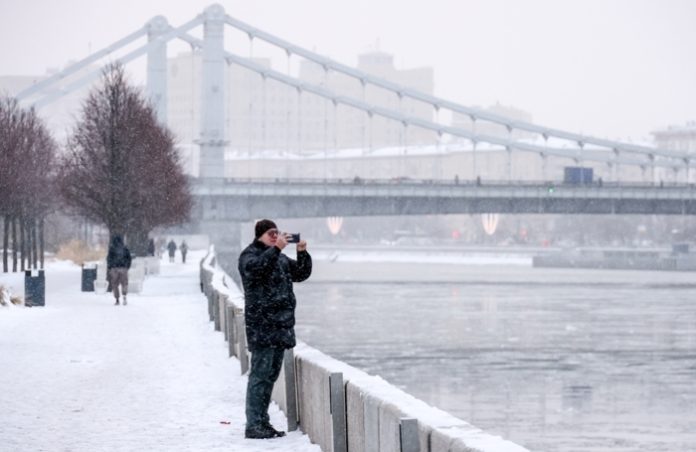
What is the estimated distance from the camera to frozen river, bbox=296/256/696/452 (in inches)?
1049

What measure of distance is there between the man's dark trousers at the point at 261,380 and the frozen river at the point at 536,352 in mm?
10388

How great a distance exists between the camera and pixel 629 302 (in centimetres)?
6988

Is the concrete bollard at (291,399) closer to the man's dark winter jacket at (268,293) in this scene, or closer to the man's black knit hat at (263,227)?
the man's dark winter jacket at (268,293)

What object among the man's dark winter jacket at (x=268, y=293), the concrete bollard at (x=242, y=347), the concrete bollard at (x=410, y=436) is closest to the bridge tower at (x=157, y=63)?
the concrete bollard at (x=242, y=347)

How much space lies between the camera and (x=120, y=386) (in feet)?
61.0

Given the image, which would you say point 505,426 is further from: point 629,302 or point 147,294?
point 629,302

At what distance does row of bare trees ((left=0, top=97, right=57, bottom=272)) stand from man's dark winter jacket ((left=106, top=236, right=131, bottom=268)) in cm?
1788

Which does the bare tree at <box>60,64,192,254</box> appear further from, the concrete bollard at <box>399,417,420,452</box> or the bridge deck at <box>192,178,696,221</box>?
the concrete bollard at <box>399,417,420,452</box>

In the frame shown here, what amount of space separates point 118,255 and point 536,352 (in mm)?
12298

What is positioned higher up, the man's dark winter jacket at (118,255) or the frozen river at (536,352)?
the man's dark winter jacket at (118,255)

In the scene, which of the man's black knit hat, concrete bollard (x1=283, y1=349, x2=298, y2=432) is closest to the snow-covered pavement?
concrete bollard (x1=283, y1=349, x2=298, y2=432)

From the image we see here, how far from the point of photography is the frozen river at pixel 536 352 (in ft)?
87.5

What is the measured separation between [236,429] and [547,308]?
50.9 metres

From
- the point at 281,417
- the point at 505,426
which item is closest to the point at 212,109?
the point at 505,426
